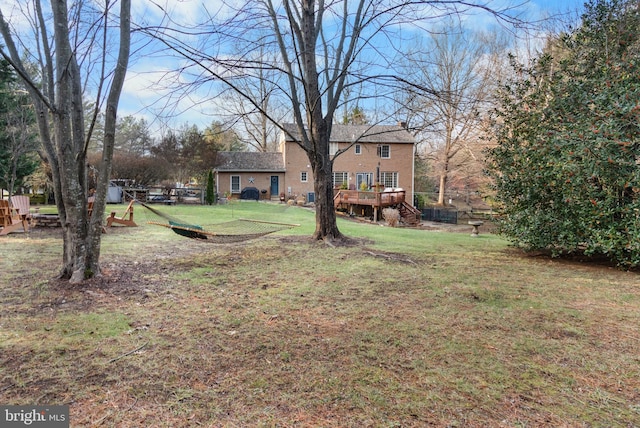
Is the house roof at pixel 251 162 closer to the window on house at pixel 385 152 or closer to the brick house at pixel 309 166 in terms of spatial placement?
the brick house at pixel 309 166

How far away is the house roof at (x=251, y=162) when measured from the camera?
26.4 m

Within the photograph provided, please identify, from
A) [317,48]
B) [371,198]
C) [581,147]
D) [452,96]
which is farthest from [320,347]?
[371,198]

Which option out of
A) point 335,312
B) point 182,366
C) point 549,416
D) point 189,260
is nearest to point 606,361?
point 549,416

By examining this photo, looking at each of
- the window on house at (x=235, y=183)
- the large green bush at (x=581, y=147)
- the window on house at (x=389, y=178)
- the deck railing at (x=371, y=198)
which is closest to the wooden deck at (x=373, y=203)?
the deck railing at (x=371, y=198)

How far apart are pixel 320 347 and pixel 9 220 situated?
837 centimetres

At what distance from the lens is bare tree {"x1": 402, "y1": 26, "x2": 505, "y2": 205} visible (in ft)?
17.2

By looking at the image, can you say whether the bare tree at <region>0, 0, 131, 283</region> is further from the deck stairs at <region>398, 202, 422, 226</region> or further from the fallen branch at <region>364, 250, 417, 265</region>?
the deck stairs at <region>398, 202, 422, 226</region>

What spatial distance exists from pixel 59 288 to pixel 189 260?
2009 millimetres

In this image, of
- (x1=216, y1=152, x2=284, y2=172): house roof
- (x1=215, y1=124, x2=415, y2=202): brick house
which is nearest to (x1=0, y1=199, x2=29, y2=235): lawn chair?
(x1=216, y1=152, x2=284, y2=172): house roof

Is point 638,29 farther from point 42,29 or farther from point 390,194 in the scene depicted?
point 390,194

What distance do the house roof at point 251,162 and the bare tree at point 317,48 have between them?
1913 centimetres

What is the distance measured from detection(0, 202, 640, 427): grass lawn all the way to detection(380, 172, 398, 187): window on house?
76.1 ft

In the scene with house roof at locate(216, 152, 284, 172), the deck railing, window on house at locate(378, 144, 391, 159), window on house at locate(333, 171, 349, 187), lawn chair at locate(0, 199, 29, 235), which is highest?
window on house at locate(378, 144, 391, 159)

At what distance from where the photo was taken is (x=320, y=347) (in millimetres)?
2637
